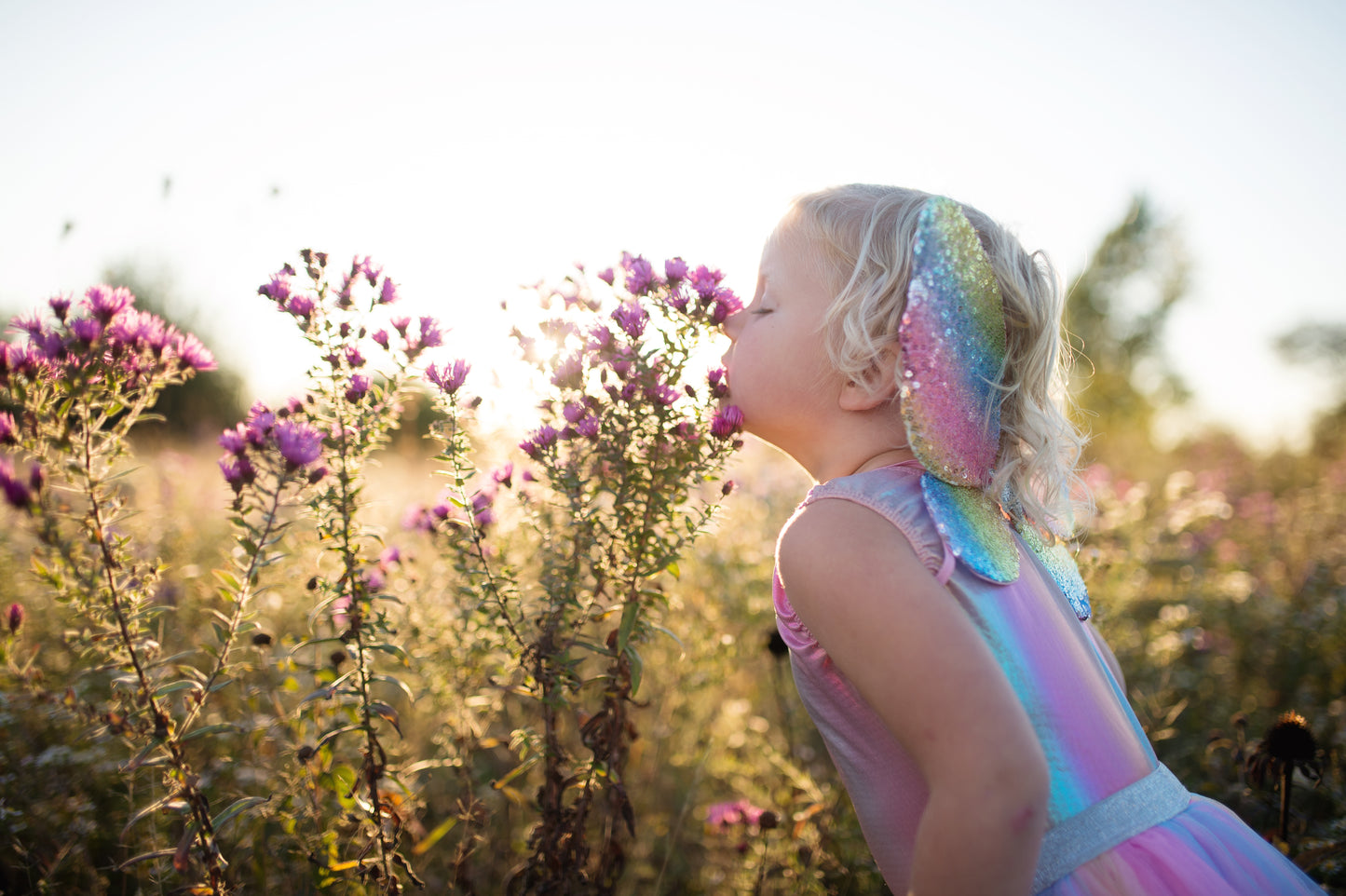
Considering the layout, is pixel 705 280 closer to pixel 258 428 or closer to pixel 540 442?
pixel 540 442

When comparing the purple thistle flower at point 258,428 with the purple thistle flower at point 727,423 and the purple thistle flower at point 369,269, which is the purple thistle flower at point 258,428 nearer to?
the purple thistle flower at point 369,269

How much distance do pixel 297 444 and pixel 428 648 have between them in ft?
3.03

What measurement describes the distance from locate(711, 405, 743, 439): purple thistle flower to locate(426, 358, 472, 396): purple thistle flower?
515mm

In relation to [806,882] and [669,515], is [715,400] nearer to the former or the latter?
[669,515]

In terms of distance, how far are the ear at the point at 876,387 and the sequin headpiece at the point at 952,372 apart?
5 cm

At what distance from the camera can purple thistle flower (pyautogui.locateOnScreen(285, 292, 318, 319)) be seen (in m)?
1.44

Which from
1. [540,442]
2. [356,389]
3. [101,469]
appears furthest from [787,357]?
[101,469]

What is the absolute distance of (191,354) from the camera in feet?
5.06

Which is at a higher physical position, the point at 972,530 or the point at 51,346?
the point at 51,346

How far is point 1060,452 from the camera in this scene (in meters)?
1.60

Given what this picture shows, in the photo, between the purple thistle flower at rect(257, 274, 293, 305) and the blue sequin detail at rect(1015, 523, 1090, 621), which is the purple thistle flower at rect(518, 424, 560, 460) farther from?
the blue sequin detail at rect(1015, 523, 1090, 621)

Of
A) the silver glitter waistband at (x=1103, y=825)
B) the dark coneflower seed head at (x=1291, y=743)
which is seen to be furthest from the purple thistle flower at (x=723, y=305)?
the dark coneflower seed head at (x=1291, y=743)

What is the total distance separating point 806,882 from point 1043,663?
4.19 feet

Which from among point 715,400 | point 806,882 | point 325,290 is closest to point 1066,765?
point 715,400
